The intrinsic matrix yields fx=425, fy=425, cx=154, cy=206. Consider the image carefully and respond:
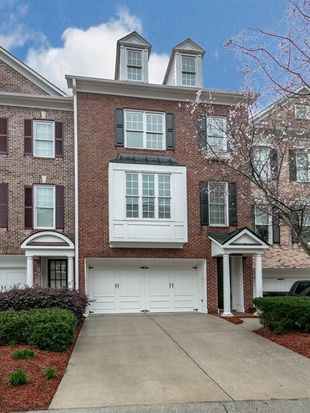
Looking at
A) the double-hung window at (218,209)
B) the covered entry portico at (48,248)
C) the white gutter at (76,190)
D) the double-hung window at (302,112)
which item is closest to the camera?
the double-hung window at (302,112)

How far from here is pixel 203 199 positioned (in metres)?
17.9

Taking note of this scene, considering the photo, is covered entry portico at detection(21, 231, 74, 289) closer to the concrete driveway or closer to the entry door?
the entry door

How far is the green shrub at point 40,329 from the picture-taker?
941 cm

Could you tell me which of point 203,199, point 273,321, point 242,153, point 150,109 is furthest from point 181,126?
point 273,321

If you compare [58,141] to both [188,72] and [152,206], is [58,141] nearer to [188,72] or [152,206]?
[152,206]

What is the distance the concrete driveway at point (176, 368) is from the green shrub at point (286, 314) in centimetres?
69

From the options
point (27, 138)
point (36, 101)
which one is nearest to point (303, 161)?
point (27, 138)

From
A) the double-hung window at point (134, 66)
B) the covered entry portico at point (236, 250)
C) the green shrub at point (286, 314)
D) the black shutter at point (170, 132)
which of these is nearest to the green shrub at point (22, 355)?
the green shrub at point (286, 314)

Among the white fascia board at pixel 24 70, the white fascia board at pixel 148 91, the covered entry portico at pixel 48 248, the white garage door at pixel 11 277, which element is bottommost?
the white garage door at pixel 11 277

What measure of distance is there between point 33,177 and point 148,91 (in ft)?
19.8

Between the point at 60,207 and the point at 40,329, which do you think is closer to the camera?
the point at 40,329

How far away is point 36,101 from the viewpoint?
1822cm

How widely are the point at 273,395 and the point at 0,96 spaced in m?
15.9

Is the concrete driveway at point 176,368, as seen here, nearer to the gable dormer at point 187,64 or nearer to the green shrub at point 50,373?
the green shrub at point 50,373
